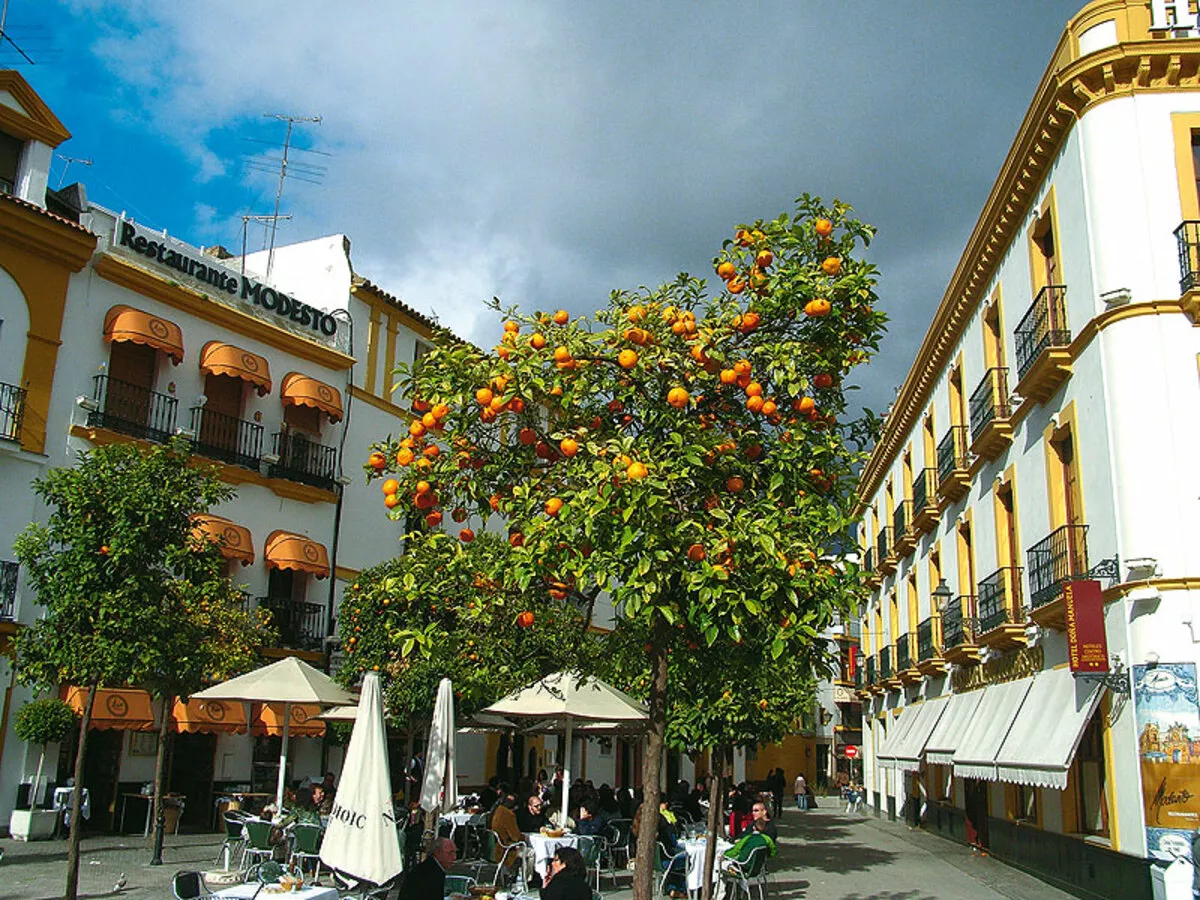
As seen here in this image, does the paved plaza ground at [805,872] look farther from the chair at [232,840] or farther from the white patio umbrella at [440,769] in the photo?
the white patio umbrella at [440,769]

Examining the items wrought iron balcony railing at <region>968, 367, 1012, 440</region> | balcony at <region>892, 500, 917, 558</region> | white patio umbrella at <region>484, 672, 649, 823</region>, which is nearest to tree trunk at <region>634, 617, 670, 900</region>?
white patio umbrella at <region>484, 672, 649, 823</region>

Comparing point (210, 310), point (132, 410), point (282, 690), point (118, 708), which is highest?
point (210, 310)

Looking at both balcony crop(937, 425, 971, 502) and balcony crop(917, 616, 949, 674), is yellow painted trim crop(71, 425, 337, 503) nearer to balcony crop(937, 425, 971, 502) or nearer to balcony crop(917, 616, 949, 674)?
balcony crop(937, 425, 971, 502)

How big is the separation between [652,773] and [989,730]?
12454 mm

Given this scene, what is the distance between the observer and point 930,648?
84.1 ft

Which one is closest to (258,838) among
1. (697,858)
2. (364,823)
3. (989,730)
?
(364,823)

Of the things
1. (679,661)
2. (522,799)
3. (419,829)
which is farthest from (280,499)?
(679,661)

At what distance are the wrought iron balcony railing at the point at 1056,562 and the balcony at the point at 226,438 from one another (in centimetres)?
1531

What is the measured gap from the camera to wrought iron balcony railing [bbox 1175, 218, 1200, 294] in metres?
13.9

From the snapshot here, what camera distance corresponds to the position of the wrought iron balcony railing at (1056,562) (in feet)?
48.8

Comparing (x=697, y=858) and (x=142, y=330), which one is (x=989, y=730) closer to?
(x=697, y=858)

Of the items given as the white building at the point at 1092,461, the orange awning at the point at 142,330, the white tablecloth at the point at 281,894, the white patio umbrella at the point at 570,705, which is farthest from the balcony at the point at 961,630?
the orange awning at the point at 142,330

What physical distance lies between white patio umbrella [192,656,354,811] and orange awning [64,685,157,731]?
4.22m

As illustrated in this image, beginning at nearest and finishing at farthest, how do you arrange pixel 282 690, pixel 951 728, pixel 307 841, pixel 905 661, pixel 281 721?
pixel 307 841 → pixel 282 690 → pixel 951 728 → pixel 281 721 → pixel 905 661
